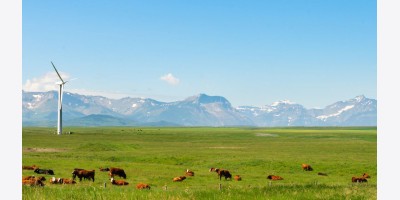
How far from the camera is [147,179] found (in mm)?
49062

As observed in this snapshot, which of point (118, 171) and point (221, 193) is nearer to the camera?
point (221, 193)

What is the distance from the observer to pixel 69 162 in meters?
64.5

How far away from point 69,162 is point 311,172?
111ft

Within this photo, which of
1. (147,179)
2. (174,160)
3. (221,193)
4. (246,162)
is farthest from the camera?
(174,160)

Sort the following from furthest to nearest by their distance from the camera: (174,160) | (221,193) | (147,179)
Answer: (174,160)
(147,179)
(221,193)
